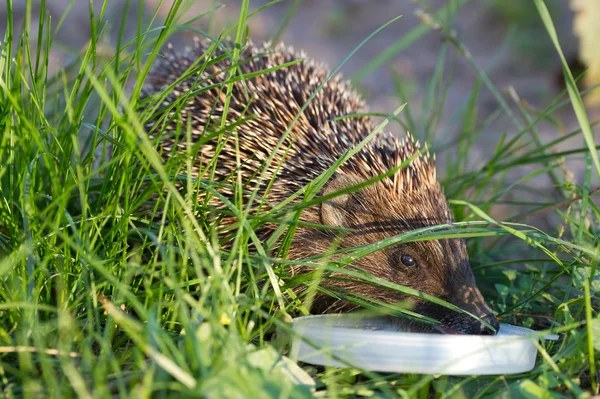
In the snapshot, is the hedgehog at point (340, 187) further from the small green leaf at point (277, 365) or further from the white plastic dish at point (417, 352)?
the small green leaf at point (277, 365)

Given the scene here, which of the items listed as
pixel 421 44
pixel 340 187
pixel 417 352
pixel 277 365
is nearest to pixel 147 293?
pixel 277 365

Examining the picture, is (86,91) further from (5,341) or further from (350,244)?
A: (350,244)

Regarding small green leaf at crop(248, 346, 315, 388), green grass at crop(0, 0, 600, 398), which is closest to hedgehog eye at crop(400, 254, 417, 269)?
green grass at crop(0, 0, 600, 398)

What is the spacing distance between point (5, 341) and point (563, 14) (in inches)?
340

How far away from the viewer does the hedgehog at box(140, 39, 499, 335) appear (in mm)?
3326

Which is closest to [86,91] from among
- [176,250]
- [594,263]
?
[176,250]

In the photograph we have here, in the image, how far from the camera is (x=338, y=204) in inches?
154

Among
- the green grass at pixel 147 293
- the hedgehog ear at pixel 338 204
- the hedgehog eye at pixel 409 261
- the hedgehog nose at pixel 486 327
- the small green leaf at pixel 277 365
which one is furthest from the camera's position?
the hedgehog ear at pixel 338 204

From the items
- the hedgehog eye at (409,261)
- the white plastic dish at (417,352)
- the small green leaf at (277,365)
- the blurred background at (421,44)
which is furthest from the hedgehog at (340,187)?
the blurred background at (421,44)

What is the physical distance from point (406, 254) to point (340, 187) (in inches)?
21.5

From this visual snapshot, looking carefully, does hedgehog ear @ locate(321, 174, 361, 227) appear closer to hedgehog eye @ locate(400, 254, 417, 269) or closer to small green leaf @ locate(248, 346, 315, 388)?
hedgehog eye @ locate(400, 254, 417, 269)

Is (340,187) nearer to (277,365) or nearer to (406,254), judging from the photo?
(406,254)

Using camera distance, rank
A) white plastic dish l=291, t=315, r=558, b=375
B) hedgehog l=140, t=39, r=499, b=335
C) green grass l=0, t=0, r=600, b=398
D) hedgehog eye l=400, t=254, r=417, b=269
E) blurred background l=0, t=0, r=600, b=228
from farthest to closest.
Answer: blurred background l=0, t=0, r=600, b=228
hedgehog eye l=400, t=254, r=417, b=269
hedgehog l=140, t=39, r=499, b=335
white plastic dish l=291, t=315, r=558, b=375
green grass l=0, t=0, r=600, b=398

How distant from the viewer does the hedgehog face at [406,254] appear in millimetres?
3359
